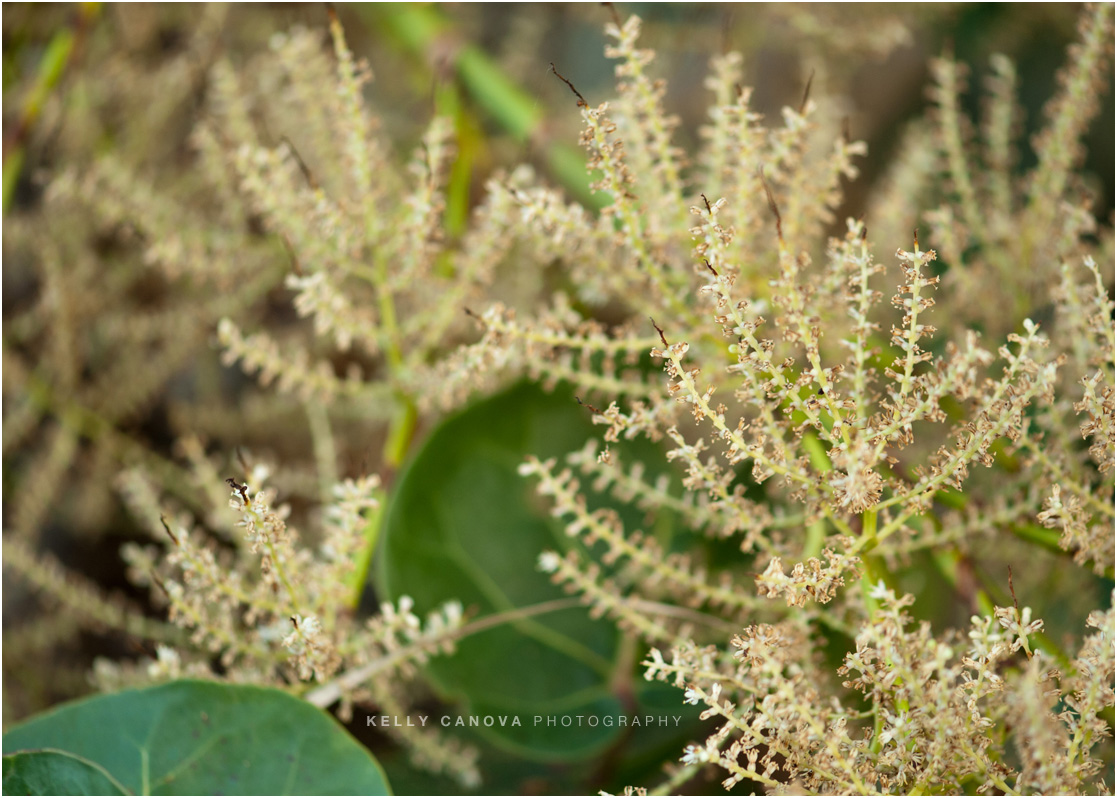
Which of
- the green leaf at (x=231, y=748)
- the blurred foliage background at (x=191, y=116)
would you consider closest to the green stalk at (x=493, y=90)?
the blurred foliage background at (x=191, y=116)

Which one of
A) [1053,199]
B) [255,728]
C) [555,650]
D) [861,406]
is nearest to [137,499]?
[255,728]

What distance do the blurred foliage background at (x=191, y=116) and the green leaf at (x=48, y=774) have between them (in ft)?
0.69

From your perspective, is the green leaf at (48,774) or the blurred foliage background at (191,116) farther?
the blurred foliage background at (191,116)

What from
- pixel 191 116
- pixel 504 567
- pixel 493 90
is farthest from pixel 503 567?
pixel 191 116

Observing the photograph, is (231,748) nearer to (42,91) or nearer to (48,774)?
(48,774)

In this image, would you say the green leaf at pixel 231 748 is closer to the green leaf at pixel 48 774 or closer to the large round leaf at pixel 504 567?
the green leaf at pixel 48 774

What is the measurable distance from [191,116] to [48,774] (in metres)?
0.59

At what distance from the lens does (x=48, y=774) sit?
388mm

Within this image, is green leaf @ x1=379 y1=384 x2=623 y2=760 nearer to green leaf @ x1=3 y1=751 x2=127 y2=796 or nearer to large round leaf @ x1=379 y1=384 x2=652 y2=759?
large round leaf @ x1=379 y1=384 x2=652 y2=759

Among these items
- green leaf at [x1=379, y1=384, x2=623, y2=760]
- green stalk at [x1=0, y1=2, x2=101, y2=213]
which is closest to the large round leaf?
green leaf at [x1=379, y1=384, x2=623, y2=760]

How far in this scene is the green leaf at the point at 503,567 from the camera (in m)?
0.55

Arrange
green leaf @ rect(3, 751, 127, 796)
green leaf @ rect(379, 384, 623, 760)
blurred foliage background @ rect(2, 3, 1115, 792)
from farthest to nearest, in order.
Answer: blurred foliage background @ rect(2, 3, 1115, 792) < green leaf @ rect(379, 384, 623, 760) < green leaf @ rect(3, 751, 127, 796)

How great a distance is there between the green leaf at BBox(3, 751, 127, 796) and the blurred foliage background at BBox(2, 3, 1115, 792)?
0.69ft

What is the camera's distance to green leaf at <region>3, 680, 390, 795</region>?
400 millimetres
